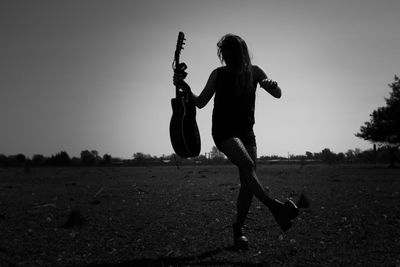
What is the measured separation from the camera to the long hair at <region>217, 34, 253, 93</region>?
168 inches

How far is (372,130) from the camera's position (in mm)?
46844

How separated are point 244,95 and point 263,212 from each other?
166 inches

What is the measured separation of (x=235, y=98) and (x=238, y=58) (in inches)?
17.3

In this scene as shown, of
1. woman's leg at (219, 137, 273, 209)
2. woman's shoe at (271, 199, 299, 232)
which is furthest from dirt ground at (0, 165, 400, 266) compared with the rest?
woman's leg at (219, 137, 273, 209)

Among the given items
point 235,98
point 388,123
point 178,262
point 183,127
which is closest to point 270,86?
point 235,98

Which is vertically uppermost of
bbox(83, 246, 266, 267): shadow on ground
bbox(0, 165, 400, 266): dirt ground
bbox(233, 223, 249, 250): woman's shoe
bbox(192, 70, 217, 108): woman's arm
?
bbox(192, 70, 217, 108): woman's arm

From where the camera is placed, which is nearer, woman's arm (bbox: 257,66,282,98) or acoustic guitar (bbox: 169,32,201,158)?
woman's arm (bbox: 257,66,282,98)

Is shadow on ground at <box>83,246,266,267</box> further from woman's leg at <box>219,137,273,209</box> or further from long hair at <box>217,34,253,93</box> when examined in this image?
long hair at <box>217,34,253,93</box>

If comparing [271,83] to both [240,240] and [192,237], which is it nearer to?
[240,240]

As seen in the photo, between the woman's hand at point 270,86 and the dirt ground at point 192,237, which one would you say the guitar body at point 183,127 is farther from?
the dirt ground at point 192,237

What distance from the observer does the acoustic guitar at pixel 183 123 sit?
4461mm

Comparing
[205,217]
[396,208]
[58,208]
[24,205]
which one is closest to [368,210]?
[396,208]

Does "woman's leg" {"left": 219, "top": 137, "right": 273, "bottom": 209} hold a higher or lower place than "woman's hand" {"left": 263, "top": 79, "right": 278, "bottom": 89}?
lower

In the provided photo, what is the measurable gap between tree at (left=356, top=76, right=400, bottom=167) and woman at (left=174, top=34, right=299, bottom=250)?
44011 millimetres
